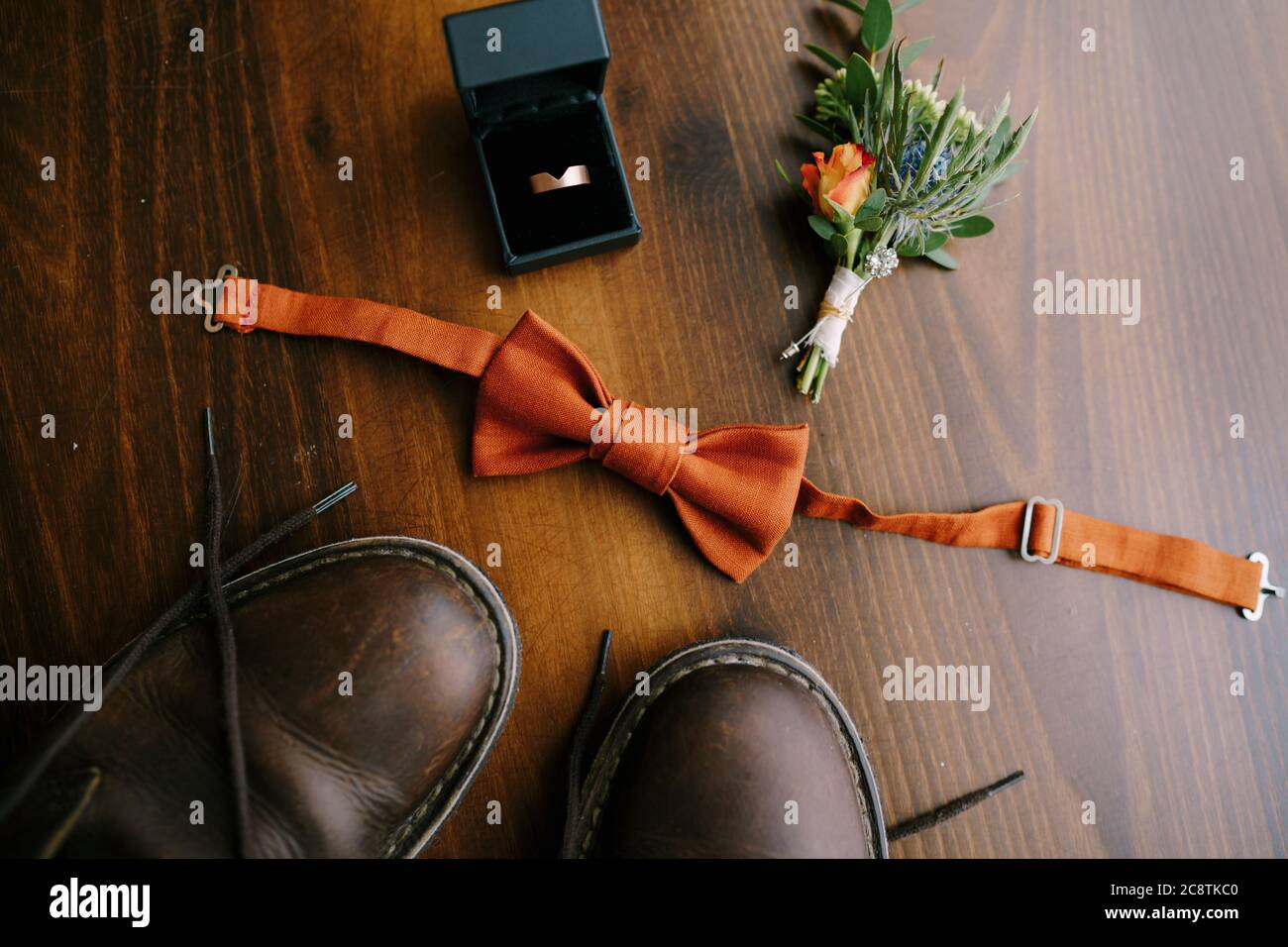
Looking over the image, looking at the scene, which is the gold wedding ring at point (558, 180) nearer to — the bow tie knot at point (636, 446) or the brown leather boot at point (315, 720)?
the bow tie knot at point (636, 446)

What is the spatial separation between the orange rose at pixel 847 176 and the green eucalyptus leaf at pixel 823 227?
0.04ft

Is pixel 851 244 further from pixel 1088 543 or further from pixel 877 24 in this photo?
pixel 1088 543

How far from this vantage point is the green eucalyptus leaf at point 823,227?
67 centimetres

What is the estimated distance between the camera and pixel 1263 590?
713mm

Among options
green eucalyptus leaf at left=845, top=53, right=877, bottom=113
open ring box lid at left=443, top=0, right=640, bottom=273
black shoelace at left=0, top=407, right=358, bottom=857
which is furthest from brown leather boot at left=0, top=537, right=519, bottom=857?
green eucalyptus leaf at left=845, top=53, right=877, bottom=113

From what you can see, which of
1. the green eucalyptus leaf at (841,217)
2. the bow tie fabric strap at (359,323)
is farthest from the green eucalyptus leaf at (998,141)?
the bow tie fabric strap at (359,323)

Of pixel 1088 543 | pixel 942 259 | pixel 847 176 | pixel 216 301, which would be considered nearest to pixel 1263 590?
pixel 1088 543

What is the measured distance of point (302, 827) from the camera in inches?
24.1

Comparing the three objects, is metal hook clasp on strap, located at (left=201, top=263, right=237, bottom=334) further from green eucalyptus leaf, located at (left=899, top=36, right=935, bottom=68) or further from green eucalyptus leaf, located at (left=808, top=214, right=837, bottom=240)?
green eucalyptus leaf, located at (left=899, top=36, right=935, bottom=68)

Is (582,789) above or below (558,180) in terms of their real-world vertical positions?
below

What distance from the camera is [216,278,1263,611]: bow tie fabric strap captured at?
0.64 metres

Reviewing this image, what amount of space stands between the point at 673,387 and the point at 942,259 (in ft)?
0.81

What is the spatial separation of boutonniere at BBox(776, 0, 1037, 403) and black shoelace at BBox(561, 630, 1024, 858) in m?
0.29
